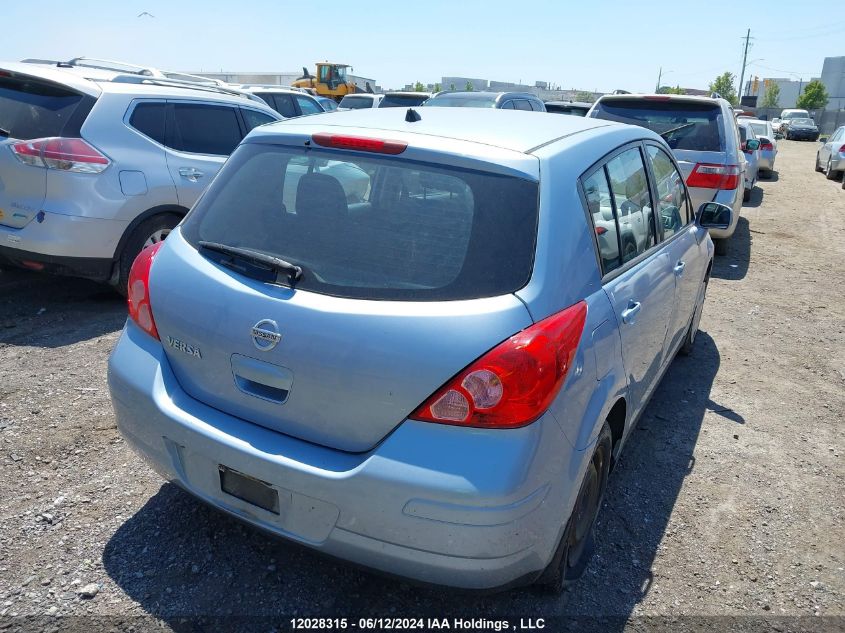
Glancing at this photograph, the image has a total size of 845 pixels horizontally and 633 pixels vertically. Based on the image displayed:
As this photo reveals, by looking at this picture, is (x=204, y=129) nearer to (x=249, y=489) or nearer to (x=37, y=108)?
(x=37, y=108)

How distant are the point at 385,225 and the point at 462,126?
2.15 ft

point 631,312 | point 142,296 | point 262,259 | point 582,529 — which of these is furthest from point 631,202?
point 142,296

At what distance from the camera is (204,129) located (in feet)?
20.3

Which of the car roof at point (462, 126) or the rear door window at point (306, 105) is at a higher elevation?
the car roof at point (462, 126)

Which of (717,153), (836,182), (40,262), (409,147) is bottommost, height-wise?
(836,182)

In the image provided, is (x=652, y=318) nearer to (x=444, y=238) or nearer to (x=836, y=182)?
(x=444, y=238)

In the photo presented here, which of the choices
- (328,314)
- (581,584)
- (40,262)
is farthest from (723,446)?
(40,262)

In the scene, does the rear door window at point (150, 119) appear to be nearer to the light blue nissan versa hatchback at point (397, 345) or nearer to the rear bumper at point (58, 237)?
the rear bumper at point (58, 237)

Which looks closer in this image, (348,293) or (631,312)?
(348,293)

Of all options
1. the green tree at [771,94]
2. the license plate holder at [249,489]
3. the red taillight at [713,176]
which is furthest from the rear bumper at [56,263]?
the green tree at [771,94]

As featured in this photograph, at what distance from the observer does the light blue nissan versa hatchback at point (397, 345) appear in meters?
2.04

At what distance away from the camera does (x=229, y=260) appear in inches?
97.7

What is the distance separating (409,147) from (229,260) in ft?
2.54

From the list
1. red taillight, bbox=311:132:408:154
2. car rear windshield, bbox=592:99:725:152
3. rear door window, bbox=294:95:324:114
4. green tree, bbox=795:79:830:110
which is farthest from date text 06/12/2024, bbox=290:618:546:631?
green tree, bbox=795:79:830:110
